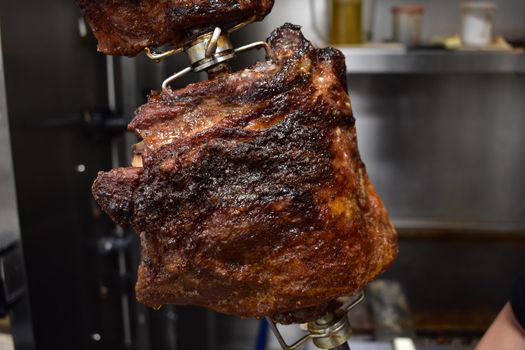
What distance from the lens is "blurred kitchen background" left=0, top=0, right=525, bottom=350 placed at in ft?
4.60

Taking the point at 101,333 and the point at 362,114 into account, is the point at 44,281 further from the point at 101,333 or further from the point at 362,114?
the point at 362,114

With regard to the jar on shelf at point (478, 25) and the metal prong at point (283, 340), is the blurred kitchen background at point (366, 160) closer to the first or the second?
the jar on shelf at point (478, 25)

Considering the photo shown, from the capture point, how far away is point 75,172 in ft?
5.52

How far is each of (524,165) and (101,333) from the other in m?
2.18

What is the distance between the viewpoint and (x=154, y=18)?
0.68 m

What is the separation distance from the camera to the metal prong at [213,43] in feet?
2.09

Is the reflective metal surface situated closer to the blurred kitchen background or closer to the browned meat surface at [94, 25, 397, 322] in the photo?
the blurred kitchen background

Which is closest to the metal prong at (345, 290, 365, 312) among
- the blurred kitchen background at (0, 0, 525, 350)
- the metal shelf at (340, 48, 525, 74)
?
the blurred kitchen background at (0, 0, 525, 350)

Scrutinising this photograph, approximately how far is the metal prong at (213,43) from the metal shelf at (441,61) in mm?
1543

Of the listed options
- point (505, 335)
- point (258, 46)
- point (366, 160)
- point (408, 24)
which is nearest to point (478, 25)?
point (408, 24)

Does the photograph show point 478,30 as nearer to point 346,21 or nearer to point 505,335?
point 346,21

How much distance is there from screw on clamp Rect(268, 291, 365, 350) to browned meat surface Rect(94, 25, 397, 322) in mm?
29

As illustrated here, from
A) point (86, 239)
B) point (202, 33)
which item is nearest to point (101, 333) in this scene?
point (86, 239)

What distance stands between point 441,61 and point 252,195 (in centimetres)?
170
